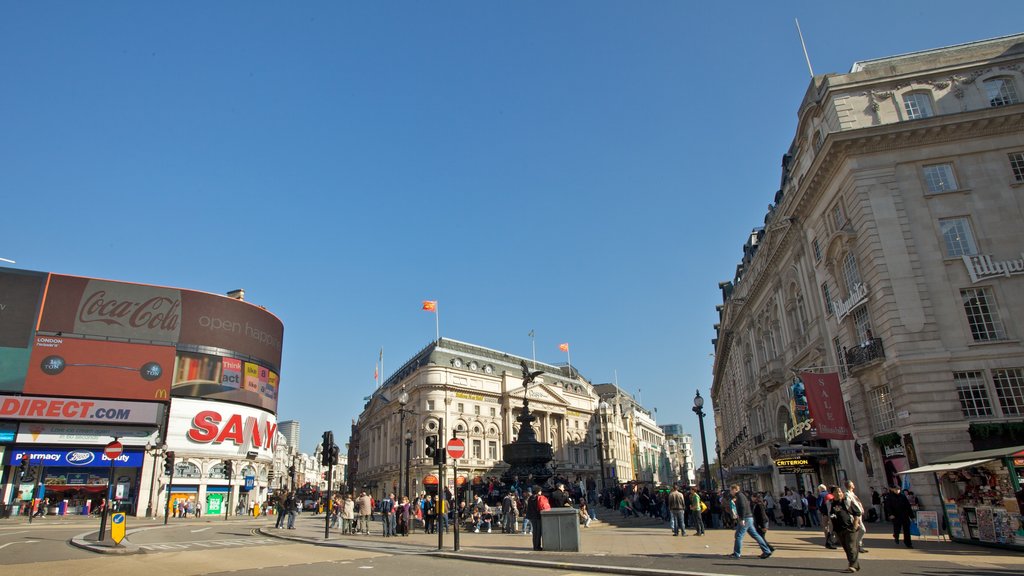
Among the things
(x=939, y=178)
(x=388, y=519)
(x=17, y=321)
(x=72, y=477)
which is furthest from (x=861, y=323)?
(x=17, y=321)

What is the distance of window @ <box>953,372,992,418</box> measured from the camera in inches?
899

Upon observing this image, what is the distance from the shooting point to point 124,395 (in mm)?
60250

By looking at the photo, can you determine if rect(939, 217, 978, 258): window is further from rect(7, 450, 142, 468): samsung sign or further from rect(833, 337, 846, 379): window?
rect(7, 450, 142, 468): samsung sign

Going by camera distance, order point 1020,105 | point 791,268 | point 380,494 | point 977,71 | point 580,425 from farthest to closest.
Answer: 1. point 580,425
2. point 380,494
3. point 791,268
4. point 977,71
5. point 1020,105

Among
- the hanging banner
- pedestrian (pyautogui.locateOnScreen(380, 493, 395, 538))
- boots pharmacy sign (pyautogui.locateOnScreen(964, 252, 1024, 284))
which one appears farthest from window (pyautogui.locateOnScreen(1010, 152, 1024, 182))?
pedestrian (pyautogui.locateOnScreen(380, 493, 395, 538))

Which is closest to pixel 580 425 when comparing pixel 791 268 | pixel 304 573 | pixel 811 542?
pixel 791 268

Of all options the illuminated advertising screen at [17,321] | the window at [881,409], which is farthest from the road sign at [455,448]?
the illuminated advertising screen at [17,321]

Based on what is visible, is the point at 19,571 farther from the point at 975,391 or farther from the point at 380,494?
the point at 380,494

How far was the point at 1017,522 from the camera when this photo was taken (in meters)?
13.7

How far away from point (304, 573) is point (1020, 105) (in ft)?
104

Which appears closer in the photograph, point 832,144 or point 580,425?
point 832,144

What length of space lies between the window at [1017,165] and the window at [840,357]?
9916mm

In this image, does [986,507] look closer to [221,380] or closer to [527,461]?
[527,461]

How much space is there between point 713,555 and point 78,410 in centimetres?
6417
